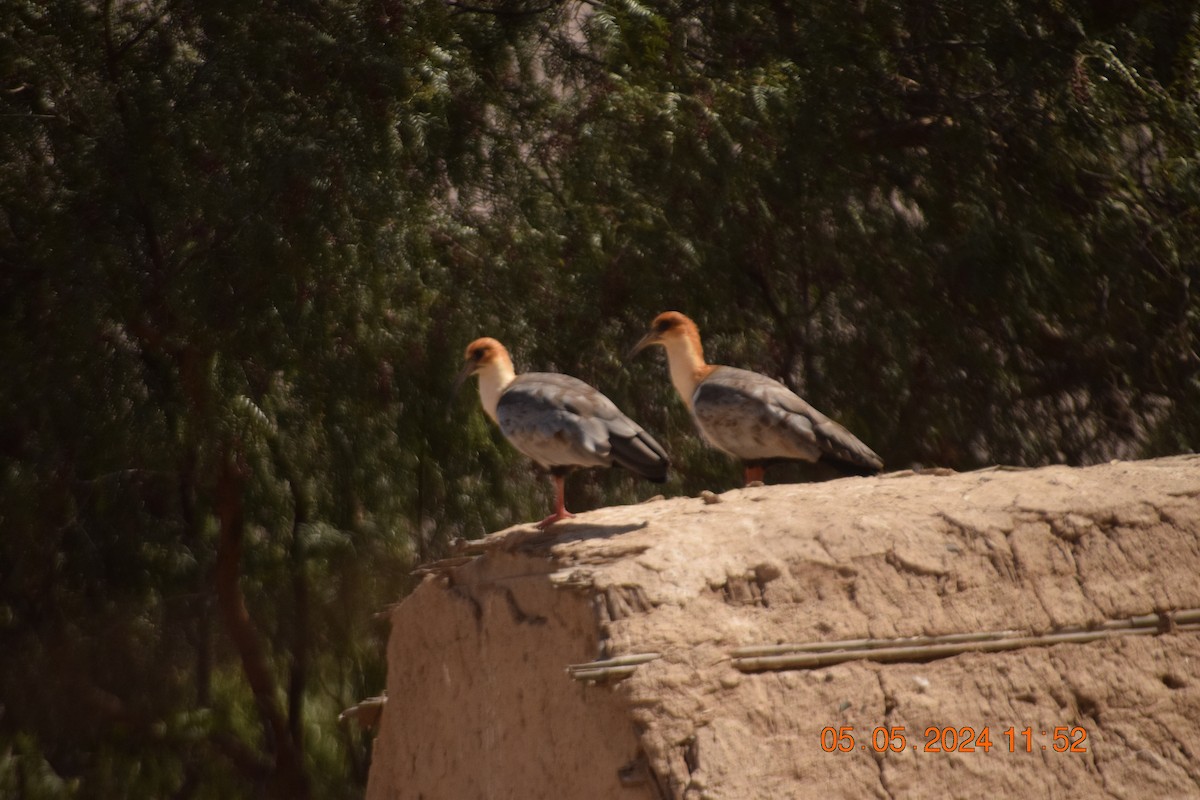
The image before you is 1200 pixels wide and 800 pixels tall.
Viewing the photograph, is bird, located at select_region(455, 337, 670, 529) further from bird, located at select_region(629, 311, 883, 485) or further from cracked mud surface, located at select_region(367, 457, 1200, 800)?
bird, located at select_region(629, 311, 883, 485)

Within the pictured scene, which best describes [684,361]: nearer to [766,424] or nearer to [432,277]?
[766,424]

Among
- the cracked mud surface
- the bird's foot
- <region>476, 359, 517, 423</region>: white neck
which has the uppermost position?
the cracked mud surface

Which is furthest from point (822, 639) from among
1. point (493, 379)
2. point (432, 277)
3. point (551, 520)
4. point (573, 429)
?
point (432, 277)

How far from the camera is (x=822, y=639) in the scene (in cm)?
418

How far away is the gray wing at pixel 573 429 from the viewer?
5090 millimetres

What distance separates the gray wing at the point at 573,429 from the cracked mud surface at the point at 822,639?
202mm

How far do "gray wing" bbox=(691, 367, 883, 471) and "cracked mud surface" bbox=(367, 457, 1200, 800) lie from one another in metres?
1.27

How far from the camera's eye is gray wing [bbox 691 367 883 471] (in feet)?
20.8

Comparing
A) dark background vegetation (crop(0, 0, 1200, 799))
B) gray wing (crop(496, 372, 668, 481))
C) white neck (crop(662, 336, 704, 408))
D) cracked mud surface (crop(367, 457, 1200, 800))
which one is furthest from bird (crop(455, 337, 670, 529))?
dark background vegetation (crop(0, 0, 1200, 799))

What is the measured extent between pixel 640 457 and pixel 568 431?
10.4 inches

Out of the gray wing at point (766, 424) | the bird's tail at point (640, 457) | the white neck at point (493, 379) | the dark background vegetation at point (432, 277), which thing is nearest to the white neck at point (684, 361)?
the gray wing at point (766, 424)

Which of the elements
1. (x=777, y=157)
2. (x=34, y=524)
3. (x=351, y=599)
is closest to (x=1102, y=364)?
(x=777, y=157)

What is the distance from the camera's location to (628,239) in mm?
8219

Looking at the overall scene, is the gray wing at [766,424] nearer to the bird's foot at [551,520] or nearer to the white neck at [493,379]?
the white neck at [493,379]
